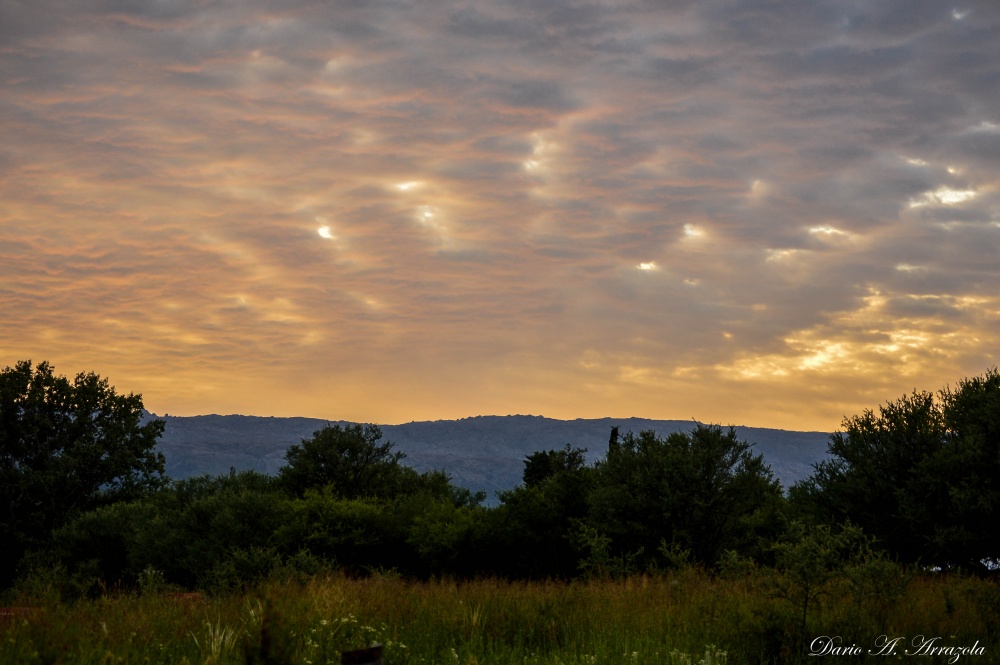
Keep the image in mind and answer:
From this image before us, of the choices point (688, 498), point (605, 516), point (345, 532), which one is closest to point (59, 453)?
point (345, 532)

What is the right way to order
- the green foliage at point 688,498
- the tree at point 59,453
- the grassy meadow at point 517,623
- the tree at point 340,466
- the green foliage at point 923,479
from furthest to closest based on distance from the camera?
1. the tree at point 59,453
2. the tree at point 340,466
3. the green foliage at point 688,498
4. the green foliage at point 923,479
5. the grassy meadow at point 517,623

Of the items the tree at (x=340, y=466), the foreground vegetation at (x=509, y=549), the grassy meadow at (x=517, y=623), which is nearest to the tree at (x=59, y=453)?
the foreground vegetation at (x=509, y=549)

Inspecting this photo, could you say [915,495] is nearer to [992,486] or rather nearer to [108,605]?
[992,486]

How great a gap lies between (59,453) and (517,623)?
48967 mm

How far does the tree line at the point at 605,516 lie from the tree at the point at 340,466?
79 millimetres

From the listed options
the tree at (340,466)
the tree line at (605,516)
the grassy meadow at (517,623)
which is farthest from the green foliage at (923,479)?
the tree at (340,466)

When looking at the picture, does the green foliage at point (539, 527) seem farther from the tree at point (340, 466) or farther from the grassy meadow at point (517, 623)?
the grassy meadow at point (517, 623)

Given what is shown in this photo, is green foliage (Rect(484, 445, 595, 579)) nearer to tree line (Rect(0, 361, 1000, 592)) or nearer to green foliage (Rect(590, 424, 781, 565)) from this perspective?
tree line (Rect(0, 361, 1000, 592))

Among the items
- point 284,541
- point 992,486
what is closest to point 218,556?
point 284,541

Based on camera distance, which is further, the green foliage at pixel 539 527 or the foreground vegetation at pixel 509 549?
the green foliage at pixel 539 527

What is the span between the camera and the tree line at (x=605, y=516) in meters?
25.2

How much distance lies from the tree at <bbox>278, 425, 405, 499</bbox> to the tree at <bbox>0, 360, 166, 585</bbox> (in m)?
15.3

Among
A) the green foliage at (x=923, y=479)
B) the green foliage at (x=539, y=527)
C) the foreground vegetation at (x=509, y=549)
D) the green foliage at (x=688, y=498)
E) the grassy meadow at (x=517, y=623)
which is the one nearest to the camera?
the grassy meadow at (x=517, y=623)

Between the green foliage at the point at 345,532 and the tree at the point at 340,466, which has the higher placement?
the tree at the point at 340,466
